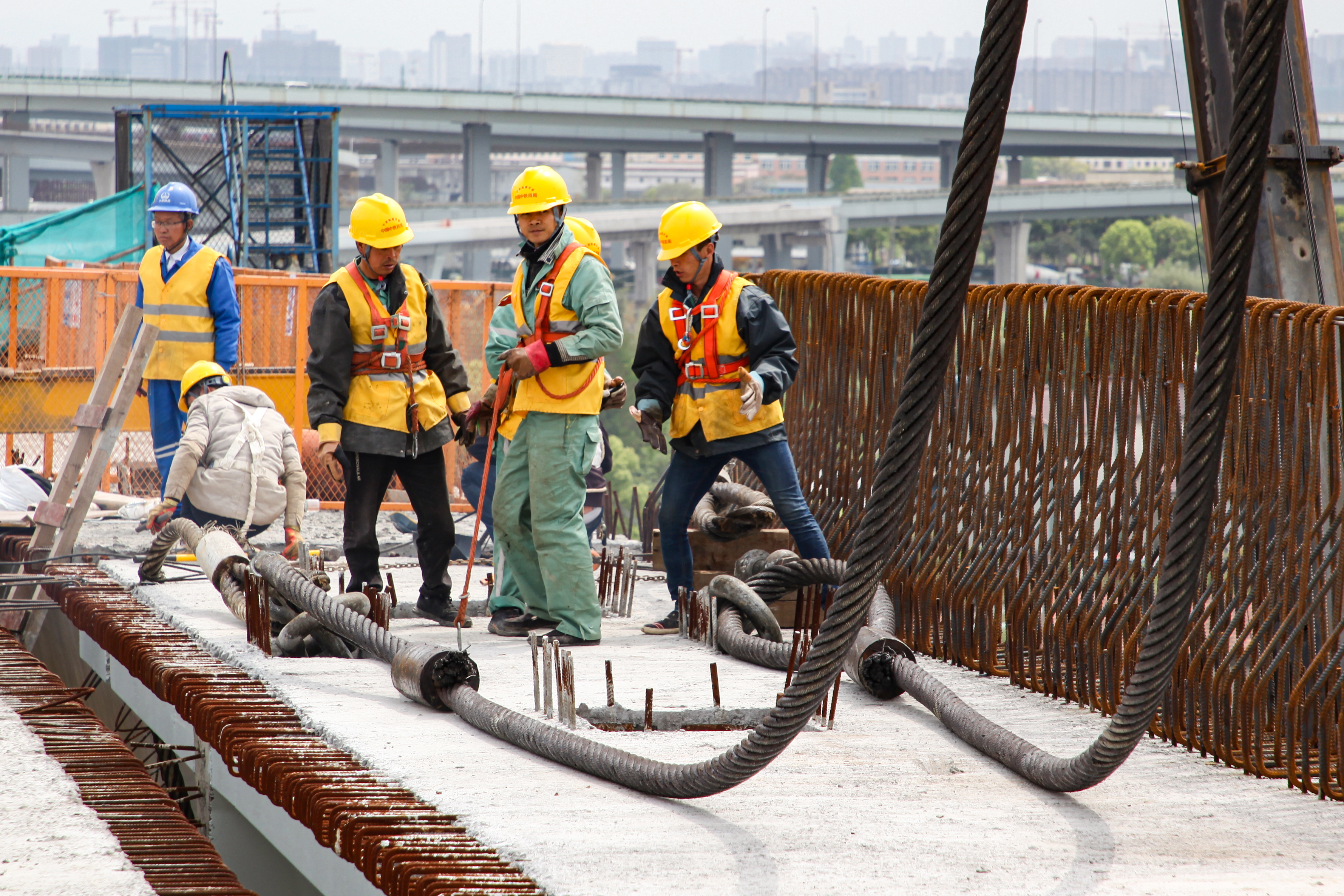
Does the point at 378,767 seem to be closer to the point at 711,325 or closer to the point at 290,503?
the point at 711,325

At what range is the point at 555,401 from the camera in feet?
22.5

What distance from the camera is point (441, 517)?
25.0 feet

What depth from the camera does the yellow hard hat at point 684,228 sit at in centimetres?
729

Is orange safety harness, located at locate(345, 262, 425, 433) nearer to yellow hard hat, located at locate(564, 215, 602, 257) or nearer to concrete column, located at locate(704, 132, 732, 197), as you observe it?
yellow hard hat, located at locate(564, 215, 602, 257)

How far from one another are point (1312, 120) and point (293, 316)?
892 centimetres

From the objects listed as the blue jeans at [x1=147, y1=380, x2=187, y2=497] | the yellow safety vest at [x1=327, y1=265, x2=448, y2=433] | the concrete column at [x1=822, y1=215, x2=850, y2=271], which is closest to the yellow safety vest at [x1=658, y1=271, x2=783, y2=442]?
the yellow safety vest at [x1=327, y1=265, x2=448, y2=433]

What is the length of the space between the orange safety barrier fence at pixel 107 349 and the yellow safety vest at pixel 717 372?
508cm

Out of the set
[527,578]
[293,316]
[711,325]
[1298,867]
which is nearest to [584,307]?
[711,325]

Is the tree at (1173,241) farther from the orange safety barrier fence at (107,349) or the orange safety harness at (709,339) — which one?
the orange safety harness at (709,339)

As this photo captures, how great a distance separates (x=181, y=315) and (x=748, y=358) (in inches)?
170

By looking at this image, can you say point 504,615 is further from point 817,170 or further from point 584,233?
point 817,170

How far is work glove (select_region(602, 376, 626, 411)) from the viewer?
7664 mm

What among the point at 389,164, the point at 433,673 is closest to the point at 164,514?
the point at 433,673

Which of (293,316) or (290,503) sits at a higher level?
(293,316)
